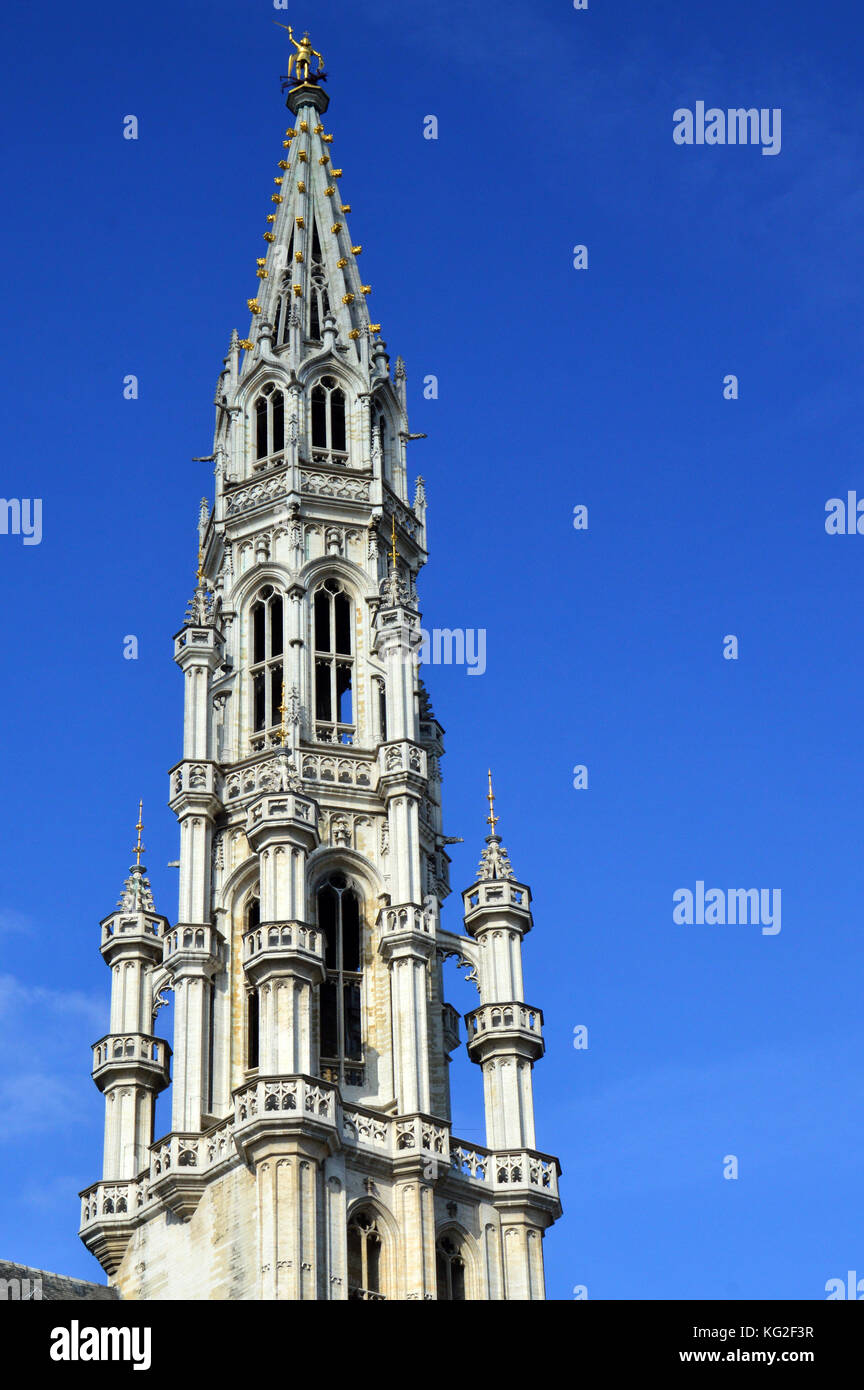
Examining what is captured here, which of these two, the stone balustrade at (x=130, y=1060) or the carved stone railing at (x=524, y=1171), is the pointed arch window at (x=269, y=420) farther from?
the carved stone railing at (x=524, y=1171)

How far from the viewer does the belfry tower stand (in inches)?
2454

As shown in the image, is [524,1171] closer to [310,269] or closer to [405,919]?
[405,919]

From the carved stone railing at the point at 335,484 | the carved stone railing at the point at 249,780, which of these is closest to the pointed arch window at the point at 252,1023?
the carved stone railing at the point at 249,780

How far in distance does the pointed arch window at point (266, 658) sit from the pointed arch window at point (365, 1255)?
16028 mm

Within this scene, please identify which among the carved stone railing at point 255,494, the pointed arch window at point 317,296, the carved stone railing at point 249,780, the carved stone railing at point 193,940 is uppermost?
the pointed arch window at point 317,296

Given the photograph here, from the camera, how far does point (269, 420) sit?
80.2 metres

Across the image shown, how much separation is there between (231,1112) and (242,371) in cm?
2862

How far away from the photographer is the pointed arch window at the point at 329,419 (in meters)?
79.4

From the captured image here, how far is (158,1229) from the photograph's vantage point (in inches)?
2559

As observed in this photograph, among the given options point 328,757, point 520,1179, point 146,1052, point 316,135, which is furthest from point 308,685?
point 316,135

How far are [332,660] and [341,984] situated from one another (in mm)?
11239

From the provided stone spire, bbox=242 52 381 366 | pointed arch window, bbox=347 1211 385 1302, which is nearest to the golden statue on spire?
stone spire, bbox=242 52 381 366
